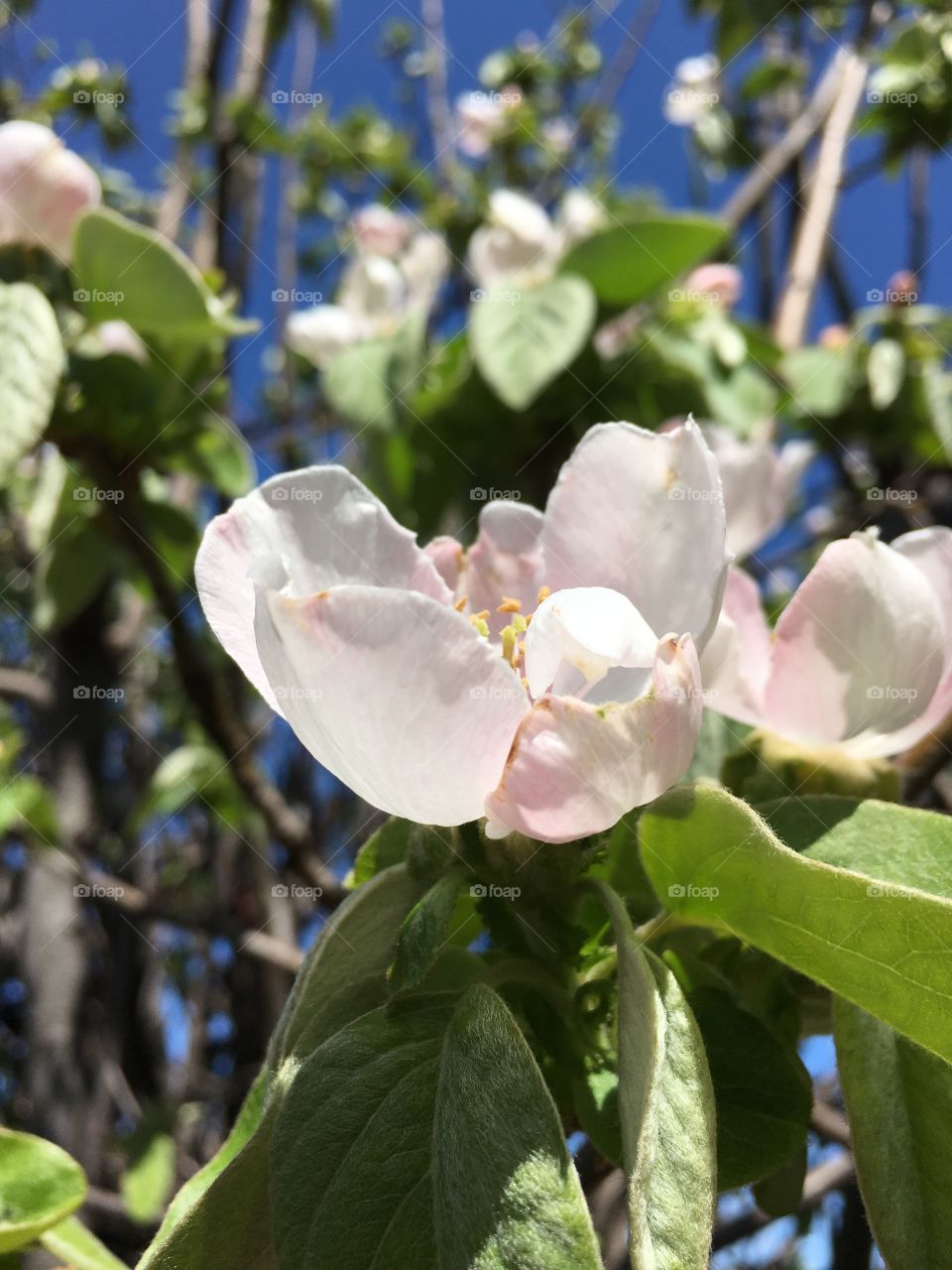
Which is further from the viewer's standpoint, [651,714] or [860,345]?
[860,345]

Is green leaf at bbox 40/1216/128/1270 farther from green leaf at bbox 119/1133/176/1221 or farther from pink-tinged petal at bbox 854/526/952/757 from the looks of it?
green leaf at bbox 119/1133/176/1221

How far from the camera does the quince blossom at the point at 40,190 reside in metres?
0.94

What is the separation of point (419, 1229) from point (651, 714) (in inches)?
6.5

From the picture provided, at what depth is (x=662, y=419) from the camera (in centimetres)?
137

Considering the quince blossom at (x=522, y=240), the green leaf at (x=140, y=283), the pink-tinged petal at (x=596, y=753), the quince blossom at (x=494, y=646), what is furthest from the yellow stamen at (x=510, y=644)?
the quince blossom at (x=522, y=240)

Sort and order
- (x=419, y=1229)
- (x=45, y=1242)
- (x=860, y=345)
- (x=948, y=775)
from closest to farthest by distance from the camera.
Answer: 1. (x=419, y=1229)
2. (x=45, y=1242)
3. (x=948, y=775)
4. (x=860, y=345)

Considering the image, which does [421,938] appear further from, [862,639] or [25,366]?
[25,366]

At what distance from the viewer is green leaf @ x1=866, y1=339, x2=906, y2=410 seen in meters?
1.41

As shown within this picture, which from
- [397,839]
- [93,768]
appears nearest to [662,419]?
[93,768]

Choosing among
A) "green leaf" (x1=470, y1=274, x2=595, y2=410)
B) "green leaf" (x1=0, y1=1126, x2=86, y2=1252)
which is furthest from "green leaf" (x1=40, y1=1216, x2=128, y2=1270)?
"green leaf" (x1=470, y1=274, x2=595, y2=410)

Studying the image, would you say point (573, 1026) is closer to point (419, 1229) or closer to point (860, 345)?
point (419, 1229)

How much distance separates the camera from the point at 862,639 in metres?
0.47

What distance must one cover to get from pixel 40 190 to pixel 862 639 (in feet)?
2.56

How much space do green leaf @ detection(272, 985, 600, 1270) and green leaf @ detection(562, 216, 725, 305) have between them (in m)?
1.07
